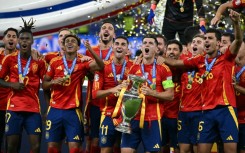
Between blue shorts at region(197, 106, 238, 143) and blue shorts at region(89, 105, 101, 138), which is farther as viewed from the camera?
blue shorts at region(89, 105, 101, 138)

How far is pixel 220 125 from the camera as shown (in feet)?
32.6

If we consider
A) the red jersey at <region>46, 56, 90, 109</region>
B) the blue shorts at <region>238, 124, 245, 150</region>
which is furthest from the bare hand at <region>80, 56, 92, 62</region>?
the blue shorts at <region>238, 124, 245, 150</region>

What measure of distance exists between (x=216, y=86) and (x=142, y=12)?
5811mm

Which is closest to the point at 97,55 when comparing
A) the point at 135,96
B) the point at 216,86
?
the point at 135,96

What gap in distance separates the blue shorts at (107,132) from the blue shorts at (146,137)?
0.56m

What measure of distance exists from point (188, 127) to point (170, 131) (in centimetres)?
38

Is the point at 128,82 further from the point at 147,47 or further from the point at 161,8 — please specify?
the point at 161,8

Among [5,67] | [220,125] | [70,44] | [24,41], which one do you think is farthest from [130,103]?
[5,67]

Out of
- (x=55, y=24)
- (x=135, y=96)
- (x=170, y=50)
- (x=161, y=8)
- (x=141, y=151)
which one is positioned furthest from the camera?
(x=161, y=8)

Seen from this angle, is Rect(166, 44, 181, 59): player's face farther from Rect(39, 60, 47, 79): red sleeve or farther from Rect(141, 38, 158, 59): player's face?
Rect(39, 60, 47, 79): red sleeve

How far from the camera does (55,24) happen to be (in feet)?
46.5

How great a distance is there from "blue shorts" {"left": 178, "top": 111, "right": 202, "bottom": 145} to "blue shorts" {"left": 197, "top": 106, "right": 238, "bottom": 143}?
1008 millimetres

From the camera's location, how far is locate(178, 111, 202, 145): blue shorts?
11117 mm

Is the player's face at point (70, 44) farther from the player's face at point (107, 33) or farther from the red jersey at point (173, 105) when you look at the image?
the red jersey at point (173, 105)
